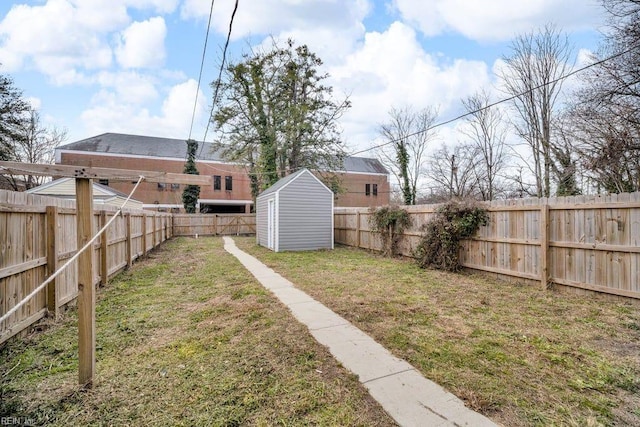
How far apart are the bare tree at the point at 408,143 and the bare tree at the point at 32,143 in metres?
23.0

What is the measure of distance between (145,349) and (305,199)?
30.4 ft

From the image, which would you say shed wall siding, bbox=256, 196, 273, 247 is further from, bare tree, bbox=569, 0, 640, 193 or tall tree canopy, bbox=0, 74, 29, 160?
tall tree canopy, bbox=0, 74, 29, 160

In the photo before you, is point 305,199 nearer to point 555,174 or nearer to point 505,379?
point 505,379

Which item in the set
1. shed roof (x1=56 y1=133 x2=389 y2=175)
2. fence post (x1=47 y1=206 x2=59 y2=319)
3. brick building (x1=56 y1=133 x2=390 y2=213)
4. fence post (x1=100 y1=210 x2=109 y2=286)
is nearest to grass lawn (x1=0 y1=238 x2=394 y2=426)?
fence post (x1=47 y1=206 x2=59 y2=319)

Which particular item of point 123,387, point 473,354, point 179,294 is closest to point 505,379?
point 473,354

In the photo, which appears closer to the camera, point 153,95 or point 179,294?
point 179,294

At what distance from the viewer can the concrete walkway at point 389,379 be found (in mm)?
2059

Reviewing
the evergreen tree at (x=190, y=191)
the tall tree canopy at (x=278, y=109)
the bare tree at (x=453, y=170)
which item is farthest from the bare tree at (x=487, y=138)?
the evergreen tree at (x=190, y=191)

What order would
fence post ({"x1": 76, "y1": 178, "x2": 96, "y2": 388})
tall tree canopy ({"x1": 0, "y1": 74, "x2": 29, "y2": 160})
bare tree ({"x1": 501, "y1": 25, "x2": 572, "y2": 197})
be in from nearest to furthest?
fence post ({"x1": 76, "y1": 178, "x2": 96, "y2": 388})
bare tree ({"x1": 501, "y1": 25, "x2": 572, "y2": 197})
tall tree canopy ({"x1": 0, "y1": 74, "x2": 29, "y2": 160})

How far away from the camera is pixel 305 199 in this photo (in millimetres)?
12109

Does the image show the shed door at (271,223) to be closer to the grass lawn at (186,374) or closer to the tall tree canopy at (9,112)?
the grass lawn at (186,374)

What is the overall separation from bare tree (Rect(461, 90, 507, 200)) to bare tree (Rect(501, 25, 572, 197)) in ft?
8.26

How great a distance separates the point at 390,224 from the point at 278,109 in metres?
12.0

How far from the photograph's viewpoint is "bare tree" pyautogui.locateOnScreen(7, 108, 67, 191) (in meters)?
16.7
